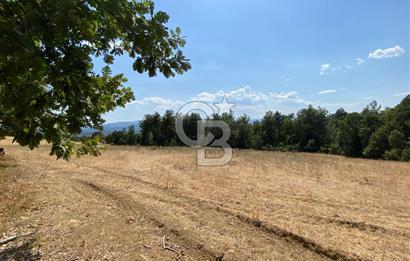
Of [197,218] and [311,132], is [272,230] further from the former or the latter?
[311,132]

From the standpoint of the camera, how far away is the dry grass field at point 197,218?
231 inches

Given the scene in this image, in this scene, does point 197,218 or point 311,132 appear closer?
point 197,218

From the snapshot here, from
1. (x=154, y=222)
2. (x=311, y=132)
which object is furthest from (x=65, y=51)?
(x=311, y=132)

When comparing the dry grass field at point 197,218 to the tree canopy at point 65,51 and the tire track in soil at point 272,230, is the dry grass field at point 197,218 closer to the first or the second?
the tire track in soil at point 272,230

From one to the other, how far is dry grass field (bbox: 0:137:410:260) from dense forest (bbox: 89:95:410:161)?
34.4m

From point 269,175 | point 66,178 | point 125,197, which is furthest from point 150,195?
point 269,175

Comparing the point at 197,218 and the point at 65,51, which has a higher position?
the point at 65,51

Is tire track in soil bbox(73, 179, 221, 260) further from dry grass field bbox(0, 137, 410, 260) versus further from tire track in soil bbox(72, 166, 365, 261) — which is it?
tire track in soil bbox(72, 166, 365, 261)

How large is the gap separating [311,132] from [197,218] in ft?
196

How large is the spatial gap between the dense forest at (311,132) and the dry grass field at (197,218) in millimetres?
34351

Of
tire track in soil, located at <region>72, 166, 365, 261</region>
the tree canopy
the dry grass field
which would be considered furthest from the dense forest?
the tree canopy

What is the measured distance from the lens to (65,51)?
2.75 meters

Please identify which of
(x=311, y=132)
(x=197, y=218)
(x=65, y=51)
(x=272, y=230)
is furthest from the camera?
(x=311, y=132)

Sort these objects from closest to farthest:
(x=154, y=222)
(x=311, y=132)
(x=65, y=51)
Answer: (x=65, y=51), (x=154, y=222), (x=311, y=132)
